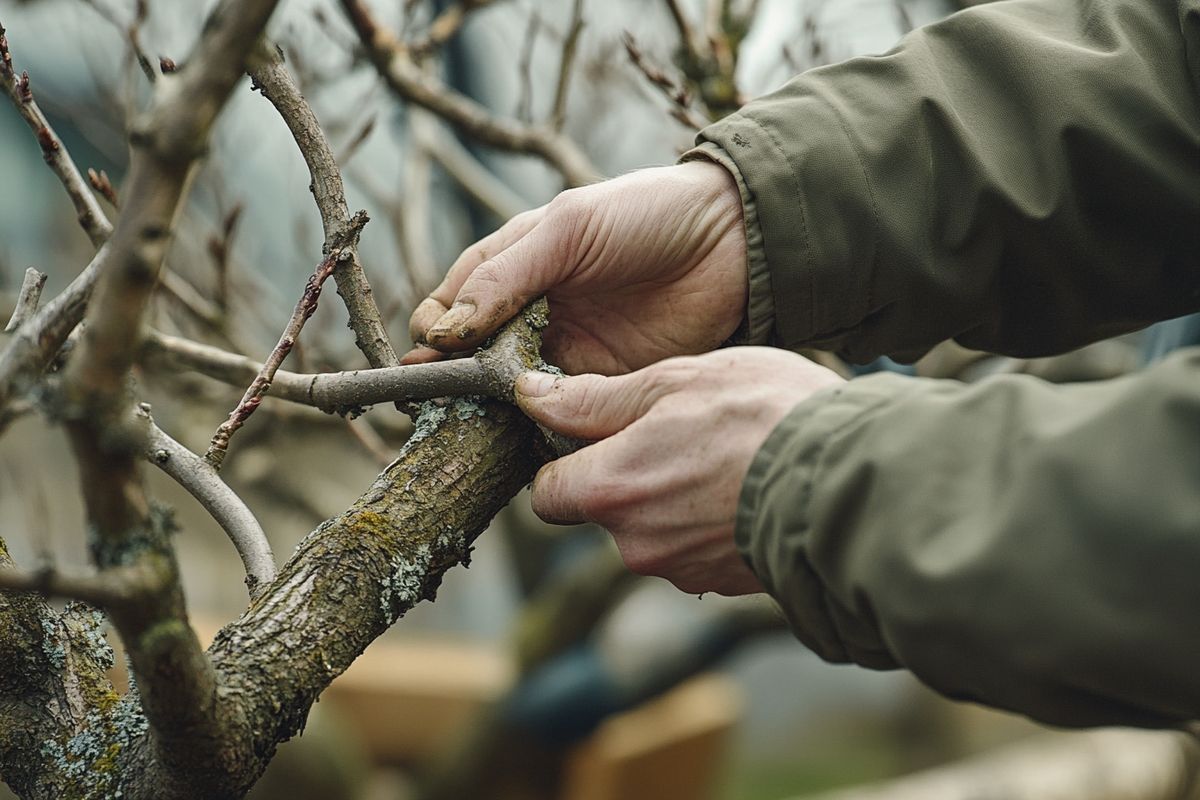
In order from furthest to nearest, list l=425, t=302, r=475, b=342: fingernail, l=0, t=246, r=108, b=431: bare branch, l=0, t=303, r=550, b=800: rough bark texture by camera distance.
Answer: l=425, t=302, r=475, b=342: fingernail < l=0, t=303, r=550, b=800: rough bark texture < l=0, t=246, r=108, b=431: bare branch

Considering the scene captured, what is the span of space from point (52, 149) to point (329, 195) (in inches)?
15.7

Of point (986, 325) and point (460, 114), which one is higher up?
point (460, 114)

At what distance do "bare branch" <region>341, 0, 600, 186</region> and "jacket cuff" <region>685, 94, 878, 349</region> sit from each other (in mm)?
1096

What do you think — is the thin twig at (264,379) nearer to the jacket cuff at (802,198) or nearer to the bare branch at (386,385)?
→ the bare branch at (386,385)

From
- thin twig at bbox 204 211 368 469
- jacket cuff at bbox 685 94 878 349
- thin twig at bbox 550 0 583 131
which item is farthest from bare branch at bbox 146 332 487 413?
thin twig at bbox 550 0 583 131

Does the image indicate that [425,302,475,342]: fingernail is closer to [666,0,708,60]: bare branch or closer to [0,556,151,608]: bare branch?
[0,556,151,608]: bare branch

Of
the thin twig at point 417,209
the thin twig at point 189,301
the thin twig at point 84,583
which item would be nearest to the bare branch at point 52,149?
the thin twig at point 84,583

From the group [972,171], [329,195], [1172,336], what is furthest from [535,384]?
[1172,336]

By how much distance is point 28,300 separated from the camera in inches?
52.6

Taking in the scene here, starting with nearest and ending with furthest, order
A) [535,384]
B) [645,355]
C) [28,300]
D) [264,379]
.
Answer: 1. [28,300]
2. [264,379]
3. [535,384]
4. [645,355]

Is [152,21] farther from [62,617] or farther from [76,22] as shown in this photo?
[62,617]

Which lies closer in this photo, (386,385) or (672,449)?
(672,449)

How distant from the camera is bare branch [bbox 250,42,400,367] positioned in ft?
5.43

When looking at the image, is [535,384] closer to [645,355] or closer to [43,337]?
[645,355]
